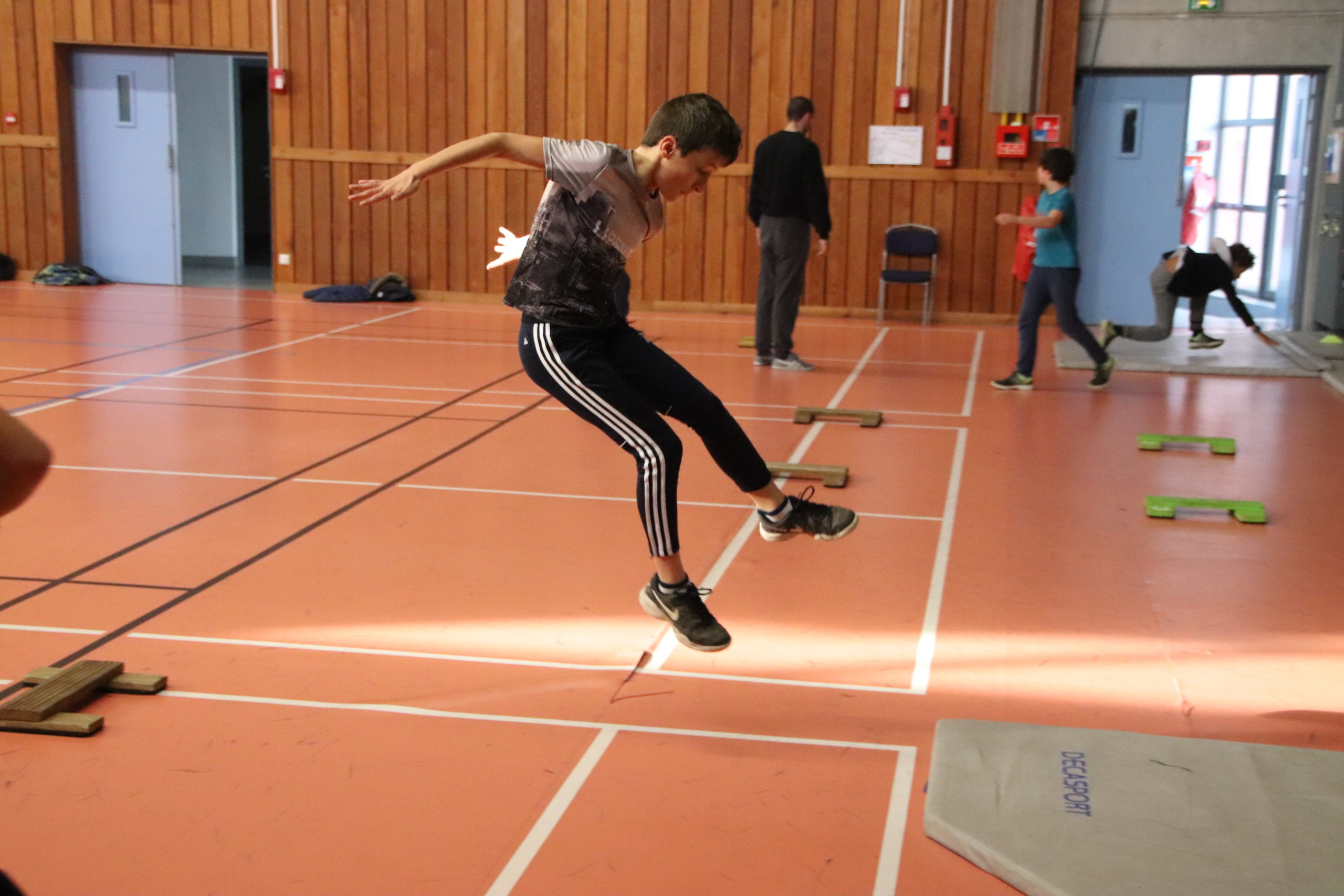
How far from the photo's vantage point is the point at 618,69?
12.8 m

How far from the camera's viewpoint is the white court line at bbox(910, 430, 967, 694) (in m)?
Result: 3.54

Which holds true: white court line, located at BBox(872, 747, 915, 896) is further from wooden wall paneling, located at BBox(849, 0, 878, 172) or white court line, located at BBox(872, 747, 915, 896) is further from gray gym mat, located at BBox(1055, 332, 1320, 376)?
wooden wall paneling, located at BBox(849, 0, 878, 172)

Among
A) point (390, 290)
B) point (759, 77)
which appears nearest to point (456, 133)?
point (390, 290)

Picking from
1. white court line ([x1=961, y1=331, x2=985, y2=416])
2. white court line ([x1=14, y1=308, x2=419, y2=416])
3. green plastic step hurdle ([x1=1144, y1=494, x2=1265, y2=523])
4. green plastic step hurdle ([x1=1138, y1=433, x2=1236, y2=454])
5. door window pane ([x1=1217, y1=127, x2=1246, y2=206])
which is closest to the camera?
green plastic step hurdle ([x1=1144, y1=494, x2=1265, y2=523])

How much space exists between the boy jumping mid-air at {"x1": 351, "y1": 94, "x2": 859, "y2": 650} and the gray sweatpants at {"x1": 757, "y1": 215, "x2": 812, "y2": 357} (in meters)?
5.61

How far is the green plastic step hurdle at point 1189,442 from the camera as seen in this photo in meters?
6.57

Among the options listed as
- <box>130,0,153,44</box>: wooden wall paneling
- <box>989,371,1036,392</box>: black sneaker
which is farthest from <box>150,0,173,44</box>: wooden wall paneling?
<box>989,371,1036,392</box>: black sneaker

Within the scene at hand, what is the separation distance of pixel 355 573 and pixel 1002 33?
383 inches

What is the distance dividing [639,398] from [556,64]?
34.0 feet

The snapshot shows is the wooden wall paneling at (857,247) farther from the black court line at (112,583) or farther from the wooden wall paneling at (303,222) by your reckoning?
the black court line at (112,583)

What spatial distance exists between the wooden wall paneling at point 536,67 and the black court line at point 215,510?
5.94 meters

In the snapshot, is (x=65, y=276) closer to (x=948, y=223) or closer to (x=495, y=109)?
(x=495, y=109)

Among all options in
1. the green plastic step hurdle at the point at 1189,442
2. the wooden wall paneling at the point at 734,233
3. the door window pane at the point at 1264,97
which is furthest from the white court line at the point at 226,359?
the door window pane at the point at 1264,97

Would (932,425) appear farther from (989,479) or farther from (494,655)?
(494,655)
